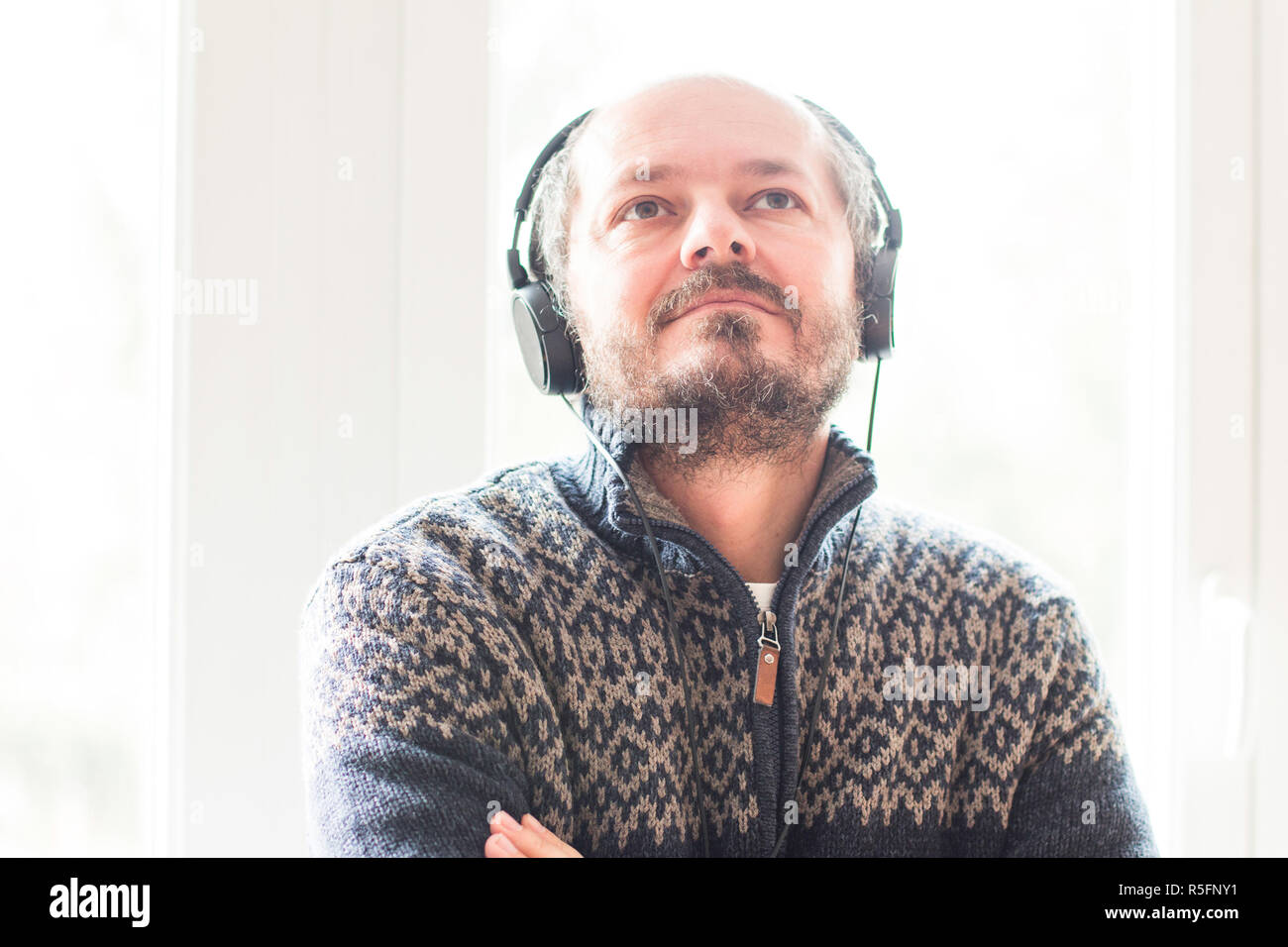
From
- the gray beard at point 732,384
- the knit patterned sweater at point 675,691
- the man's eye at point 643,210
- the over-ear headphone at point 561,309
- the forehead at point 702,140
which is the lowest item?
the knit patterned sweater at point 675,691

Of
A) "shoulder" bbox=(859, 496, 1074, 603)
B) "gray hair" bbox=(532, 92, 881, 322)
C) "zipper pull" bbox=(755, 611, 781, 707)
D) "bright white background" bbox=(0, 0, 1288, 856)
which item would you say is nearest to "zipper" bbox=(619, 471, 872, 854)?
"zipper pull" bbox=(755, 611, 781, 707)

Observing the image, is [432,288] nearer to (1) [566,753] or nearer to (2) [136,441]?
(2) [136,441]

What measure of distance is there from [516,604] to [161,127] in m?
0.77

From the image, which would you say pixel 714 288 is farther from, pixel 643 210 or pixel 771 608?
pixel 771 608

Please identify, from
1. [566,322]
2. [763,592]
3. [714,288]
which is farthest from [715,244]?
[763,592]

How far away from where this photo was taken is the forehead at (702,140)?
1093 millimetres

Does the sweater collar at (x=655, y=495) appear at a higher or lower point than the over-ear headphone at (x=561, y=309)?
lower

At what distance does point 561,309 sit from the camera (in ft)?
3.92

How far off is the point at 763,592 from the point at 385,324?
0.58m

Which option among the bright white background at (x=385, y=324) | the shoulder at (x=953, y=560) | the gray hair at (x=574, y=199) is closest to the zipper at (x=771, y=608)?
the shoulder at (x=953, y=560)

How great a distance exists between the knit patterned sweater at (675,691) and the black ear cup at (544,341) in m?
0.06

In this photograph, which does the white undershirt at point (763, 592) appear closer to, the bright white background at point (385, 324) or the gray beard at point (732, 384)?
the gray beard at point (732, 384)

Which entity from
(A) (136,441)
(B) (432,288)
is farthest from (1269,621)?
(A) (136,441)
